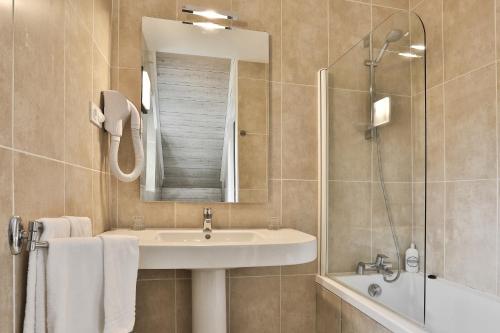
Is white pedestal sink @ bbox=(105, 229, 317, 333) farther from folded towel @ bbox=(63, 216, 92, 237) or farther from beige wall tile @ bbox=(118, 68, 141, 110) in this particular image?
beige wall tile @ bbox=(118, 68, 141, 110)

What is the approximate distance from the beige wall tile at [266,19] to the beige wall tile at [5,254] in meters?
1.39

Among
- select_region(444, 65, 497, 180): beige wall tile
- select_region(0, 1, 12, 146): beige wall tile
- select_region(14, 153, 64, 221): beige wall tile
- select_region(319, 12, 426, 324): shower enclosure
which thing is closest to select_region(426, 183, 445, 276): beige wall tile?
select_region(444, 65, 497, 180): beige wall tile

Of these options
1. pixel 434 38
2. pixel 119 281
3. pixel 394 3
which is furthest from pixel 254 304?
pixel 394 3

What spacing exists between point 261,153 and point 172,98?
58cm

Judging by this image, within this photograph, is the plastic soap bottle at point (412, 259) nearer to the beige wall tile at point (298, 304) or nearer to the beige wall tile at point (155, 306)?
the beige wall tile at point (298, 304)

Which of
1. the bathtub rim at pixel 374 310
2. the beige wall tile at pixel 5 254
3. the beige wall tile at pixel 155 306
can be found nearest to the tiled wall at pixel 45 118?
the beige wall tile at pixel 5 254

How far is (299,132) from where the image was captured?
6.09 ft

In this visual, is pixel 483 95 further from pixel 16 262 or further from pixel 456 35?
pixel 16 262

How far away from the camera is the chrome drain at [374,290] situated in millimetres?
1408

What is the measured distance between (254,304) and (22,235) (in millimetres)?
1274

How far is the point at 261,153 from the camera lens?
70.3 inches

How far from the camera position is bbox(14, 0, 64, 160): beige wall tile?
2.56 ft

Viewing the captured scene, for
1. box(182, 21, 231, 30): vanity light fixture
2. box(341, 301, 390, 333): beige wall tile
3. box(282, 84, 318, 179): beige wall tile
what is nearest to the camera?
box(341, 301, 390, 333): beige wall tile

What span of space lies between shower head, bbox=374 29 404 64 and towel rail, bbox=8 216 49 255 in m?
1.48
